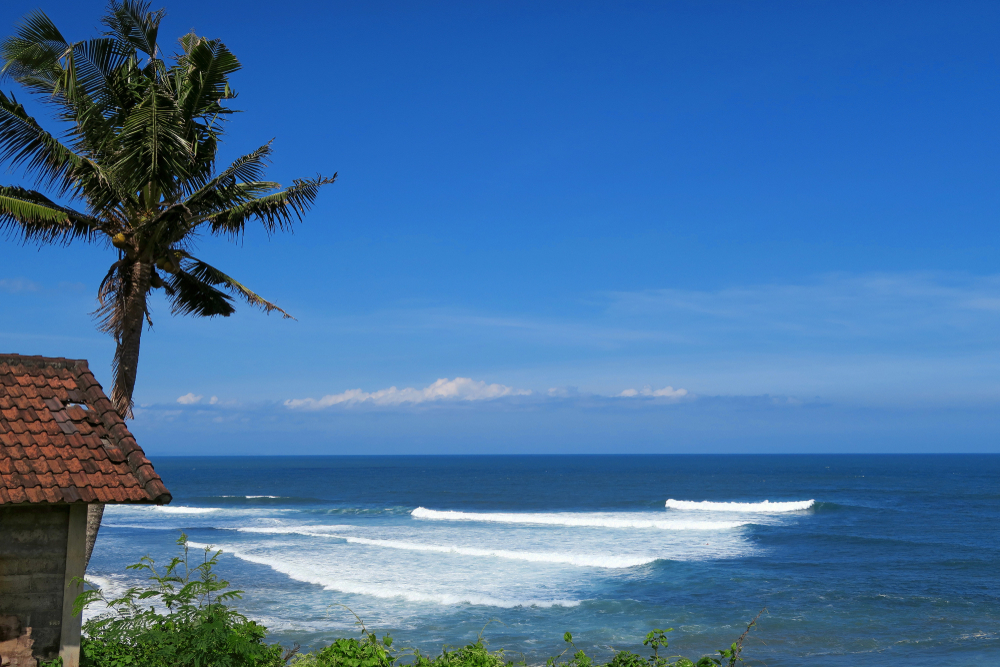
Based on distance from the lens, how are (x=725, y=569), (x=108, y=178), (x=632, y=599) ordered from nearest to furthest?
(x=108, y=178) → (x=632, y=599) → (x=725, y=569)

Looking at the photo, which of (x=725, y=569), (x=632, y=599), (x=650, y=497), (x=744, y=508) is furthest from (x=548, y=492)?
(x=632, y=599)

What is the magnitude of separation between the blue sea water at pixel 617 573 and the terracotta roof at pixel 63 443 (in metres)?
9.38

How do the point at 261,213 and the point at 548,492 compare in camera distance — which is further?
the point at 548,492

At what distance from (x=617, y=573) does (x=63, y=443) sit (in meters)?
21.2

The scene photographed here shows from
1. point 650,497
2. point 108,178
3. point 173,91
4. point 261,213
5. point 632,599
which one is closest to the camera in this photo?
point 108,178

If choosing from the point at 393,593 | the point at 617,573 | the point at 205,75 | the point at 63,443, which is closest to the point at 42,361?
the point at 63,443

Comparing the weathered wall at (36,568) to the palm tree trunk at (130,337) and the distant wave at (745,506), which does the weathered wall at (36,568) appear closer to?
the palm tree trunk at (130,337)

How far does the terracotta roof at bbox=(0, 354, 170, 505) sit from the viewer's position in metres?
6.66

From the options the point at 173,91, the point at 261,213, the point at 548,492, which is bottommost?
the point at 548,492

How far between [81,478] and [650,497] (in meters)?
61.7

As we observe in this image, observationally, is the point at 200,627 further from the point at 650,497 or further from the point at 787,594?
the point at 650,497

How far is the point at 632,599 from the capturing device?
21469mm

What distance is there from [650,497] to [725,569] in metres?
38.9

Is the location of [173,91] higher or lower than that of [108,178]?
higher
